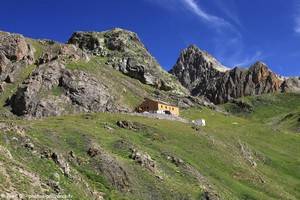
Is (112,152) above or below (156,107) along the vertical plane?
below

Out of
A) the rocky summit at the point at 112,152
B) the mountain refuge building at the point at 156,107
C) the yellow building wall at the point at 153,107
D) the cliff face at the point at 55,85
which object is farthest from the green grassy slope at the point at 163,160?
the cliff face at the point at 55,85

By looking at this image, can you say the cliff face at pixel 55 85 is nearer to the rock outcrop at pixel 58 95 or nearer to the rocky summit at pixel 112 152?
the rock outcrop at pixel 58 95

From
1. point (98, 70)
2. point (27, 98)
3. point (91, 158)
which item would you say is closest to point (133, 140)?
point (91, 158)

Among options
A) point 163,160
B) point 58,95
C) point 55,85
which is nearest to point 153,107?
point 58,95

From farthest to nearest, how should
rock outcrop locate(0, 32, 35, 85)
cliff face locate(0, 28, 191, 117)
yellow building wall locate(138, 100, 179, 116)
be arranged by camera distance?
rock outcrop locate(0, 32, 35, 85) < yellow building wall locate(138, 100, 179, 116) < cliff face locate(0, 28, 191, 117)

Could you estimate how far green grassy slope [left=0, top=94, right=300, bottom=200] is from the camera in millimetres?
59375

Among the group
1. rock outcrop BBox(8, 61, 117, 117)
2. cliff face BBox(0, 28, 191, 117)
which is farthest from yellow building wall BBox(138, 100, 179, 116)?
rock outcrop BBox(8, 61, 117, 117)

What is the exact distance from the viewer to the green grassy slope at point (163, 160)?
5938cm

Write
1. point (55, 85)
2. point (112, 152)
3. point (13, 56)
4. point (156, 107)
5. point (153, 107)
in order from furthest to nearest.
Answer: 1. point (13, 56)
2. point (153, 107)
3. point (55, 85)
4. point (156, 107)
5. point (112, 152)

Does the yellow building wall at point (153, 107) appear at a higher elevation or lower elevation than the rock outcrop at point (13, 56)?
lower

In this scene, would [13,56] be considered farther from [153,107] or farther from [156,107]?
[156,107]

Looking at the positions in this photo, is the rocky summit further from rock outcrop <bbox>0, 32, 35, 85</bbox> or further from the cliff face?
rock outcrop <bbox>0, 32, 35, 85</bbox>

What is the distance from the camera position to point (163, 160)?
81.4 metres

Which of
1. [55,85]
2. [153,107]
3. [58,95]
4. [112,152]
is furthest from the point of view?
[153,107]
